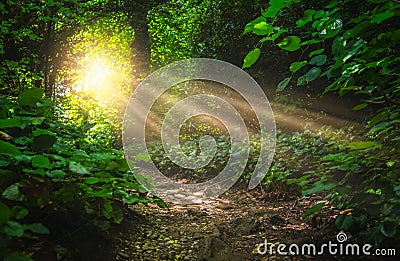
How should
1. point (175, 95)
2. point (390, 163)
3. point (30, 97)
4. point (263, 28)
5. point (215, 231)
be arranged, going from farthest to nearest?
point (175, 95)
point (215, 231)
point (30, 97)
point (390, 163)
point (263, 28)

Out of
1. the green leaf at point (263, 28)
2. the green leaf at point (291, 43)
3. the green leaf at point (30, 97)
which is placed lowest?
the green leaf at point (291, 43)

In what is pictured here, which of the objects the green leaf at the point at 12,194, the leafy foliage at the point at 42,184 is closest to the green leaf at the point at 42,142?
the leafy foliage at the point at 42,184

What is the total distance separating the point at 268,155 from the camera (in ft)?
15.5

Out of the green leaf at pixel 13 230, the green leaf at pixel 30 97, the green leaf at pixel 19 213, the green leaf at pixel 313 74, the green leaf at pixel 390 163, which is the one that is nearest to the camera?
the green leaf at pixel 13 230

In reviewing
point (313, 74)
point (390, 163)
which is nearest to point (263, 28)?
point (313, 74)

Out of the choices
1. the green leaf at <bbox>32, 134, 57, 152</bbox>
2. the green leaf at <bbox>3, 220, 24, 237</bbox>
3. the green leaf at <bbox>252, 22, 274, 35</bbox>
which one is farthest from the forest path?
the green leaf at <bbox>252, 22, 274, 35</bbox>

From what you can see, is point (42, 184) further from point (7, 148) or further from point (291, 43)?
point (291, 43)

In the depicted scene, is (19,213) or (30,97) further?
(30,97)

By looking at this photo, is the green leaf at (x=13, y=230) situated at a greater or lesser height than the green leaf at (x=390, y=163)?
lesser

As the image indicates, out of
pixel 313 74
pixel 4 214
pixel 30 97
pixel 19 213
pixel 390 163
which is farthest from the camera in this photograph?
pixel 30 97

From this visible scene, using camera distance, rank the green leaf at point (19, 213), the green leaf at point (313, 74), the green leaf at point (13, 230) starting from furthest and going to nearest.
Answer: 1. the green leaf at point (313, 74)
2. the green leaf at point (19, 213)
3. the green leaf at point (13, 230)

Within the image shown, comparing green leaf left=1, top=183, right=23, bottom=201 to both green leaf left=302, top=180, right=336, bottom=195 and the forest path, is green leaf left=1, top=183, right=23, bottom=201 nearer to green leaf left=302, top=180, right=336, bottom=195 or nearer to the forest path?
the forest path

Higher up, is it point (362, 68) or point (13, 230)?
point (362, 68)

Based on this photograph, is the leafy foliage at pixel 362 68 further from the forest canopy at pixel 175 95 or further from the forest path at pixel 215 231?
the forest path at pixel 215 231
